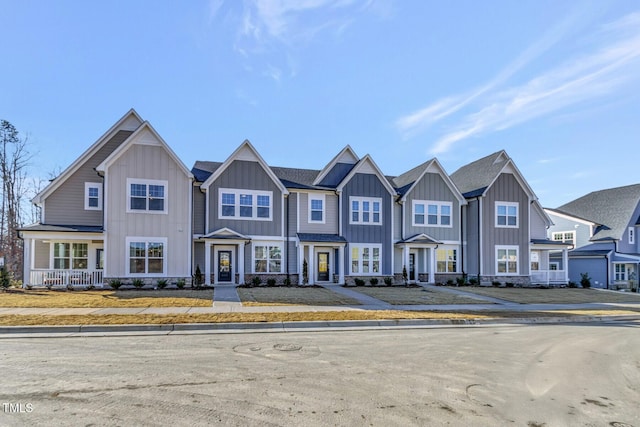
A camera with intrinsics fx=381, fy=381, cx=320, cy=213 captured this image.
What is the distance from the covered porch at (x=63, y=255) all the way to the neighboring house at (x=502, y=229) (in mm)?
23412

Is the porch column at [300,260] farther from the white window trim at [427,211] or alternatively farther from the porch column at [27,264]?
the porch column at [27,264]

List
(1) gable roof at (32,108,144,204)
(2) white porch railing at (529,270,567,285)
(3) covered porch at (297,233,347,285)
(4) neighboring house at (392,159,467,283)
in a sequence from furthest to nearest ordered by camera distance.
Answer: (2) white porch railing at (529,270,567,285), (4) neighboring house at (392,159,467,283), (3) covered porch at (297,233,347,285), (1) gable roof at (32,108,144,204)

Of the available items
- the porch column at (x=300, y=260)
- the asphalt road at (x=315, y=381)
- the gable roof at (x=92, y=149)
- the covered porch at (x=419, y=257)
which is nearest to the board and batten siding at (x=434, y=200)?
the covered porch at (x=419, y=257)

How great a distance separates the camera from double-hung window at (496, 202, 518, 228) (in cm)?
2716

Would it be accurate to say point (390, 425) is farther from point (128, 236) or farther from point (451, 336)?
point (128, 236)

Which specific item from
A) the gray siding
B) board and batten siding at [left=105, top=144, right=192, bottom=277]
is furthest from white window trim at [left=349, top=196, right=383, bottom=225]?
board and batten siding at [left=105, top=144, right=192, bottom=277]

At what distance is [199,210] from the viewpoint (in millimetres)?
22172

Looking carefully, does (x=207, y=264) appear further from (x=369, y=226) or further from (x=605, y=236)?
(x=605, y=236)

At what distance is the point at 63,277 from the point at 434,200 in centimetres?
2291

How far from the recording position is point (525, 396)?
553 cm

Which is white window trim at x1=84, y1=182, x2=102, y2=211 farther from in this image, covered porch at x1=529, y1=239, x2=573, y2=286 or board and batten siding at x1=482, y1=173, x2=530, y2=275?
covered porch at x1=529, y1=239, x2=573, y2=286

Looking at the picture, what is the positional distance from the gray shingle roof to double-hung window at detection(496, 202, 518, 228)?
1.81 m

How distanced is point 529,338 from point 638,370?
2.81m

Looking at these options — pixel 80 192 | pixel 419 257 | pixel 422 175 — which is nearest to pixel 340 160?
pixel 422 175
